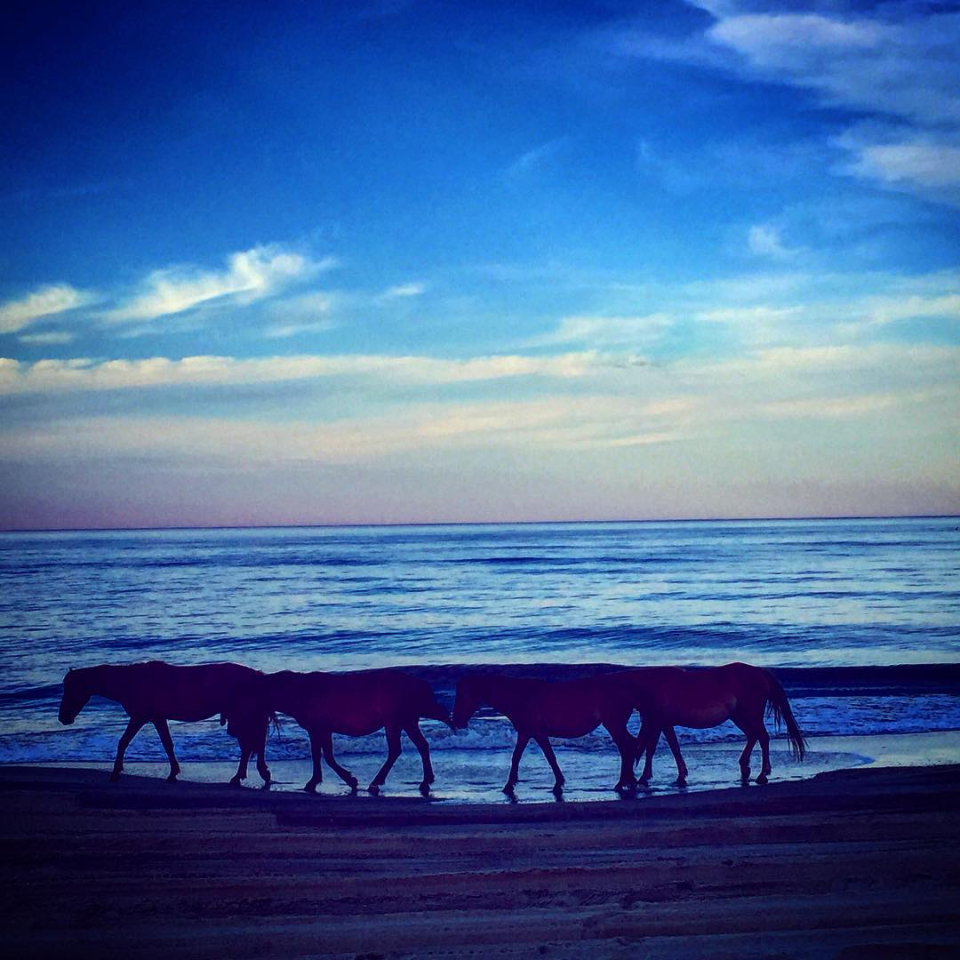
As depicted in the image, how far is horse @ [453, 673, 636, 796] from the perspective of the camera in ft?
31.7

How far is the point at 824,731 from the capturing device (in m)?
12.9

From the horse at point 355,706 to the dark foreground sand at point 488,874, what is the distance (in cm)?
109

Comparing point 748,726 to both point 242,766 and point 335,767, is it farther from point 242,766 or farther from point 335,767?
point 242,766

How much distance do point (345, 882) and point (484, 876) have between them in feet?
3.44

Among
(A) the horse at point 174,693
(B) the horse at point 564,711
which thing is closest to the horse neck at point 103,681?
(A) the horse at point 174,693

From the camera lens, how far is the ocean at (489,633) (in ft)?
42.3

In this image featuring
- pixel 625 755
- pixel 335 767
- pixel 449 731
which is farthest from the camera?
pixel 449 731

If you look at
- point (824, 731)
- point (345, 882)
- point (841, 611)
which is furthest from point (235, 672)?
point (841, 611)

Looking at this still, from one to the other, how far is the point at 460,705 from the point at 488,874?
368 cm

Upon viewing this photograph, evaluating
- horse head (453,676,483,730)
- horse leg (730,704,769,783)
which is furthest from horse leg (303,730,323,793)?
horse leg (730,704,769,783)

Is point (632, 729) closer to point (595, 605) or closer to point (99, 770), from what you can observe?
point (99, 770)

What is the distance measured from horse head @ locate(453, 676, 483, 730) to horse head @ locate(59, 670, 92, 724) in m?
4.70

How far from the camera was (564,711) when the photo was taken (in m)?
9.75

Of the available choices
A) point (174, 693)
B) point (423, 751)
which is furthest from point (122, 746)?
point (423, 751)
